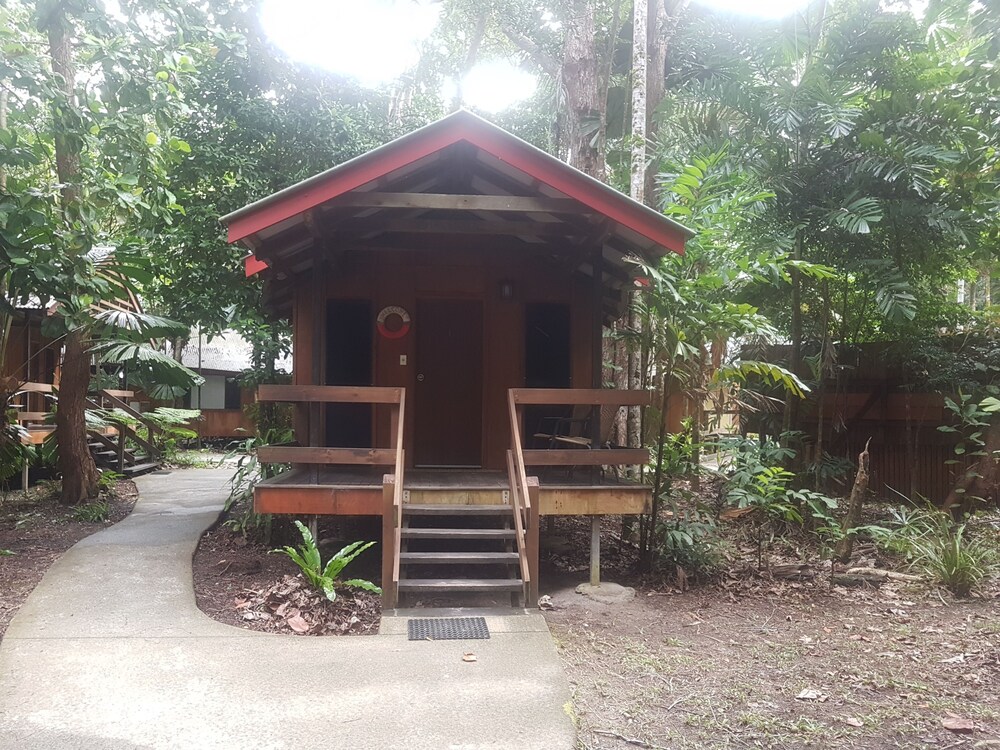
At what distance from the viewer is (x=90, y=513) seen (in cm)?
907

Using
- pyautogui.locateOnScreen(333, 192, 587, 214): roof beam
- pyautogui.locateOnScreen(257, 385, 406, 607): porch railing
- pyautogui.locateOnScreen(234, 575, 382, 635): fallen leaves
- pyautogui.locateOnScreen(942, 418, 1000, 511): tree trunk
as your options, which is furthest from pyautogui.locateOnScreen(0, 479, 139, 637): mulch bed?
pyautogui.locateOnScreen(942, 418, 1000, 511): tree trunk

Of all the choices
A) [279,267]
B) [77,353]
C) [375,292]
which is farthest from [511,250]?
[77,353]

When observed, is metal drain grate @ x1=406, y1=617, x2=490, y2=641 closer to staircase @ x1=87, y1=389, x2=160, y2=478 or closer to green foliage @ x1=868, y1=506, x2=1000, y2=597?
green foliage @ x1=868, y1=506, x2=1000, y2=597

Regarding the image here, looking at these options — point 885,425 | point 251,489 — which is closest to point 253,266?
point 251,489

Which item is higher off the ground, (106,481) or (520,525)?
(520,525)

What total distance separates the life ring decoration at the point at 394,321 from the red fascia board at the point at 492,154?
2178 millimetres

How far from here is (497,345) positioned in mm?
8359

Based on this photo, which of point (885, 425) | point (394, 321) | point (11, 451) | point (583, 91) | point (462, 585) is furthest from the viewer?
point (583, 91)

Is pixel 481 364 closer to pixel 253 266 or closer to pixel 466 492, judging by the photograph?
pixel 466 492

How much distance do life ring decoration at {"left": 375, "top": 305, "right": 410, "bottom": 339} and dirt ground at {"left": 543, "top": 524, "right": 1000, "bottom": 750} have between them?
333 centimetres

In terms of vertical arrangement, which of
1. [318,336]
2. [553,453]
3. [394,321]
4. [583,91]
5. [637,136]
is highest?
[583,91]

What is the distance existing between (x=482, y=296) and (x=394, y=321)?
1053 mm

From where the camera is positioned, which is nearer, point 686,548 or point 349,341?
point 686,548

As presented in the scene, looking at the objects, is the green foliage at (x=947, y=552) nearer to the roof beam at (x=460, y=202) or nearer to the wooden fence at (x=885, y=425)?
the wooden fence at (x=885, y=425)
